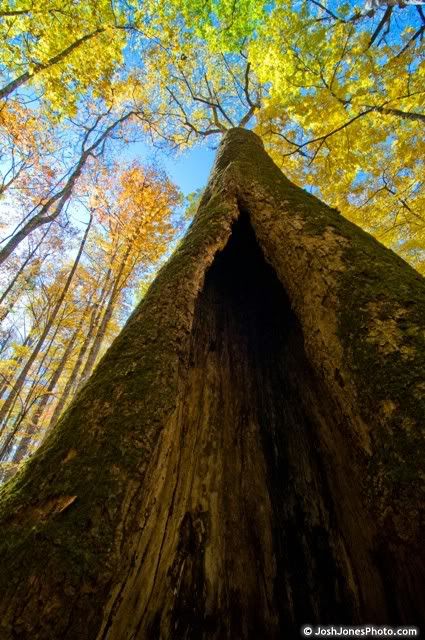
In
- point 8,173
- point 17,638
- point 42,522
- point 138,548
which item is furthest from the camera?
point 8,173

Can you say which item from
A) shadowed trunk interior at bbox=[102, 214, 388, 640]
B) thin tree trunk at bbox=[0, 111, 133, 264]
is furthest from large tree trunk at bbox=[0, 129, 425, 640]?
Result: thin tree trunk at bbox=[0, 111, 133, 264]

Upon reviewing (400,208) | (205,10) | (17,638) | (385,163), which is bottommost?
(17,638)

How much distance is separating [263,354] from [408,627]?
1.72 m

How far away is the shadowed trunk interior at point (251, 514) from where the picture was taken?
1418 millimetres

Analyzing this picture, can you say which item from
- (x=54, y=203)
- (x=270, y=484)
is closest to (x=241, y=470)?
(x=270, y=484)

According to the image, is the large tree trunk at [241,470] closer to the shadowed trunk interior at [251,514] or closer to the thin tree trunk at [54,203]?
the shadowed trunk interior at [251,514]

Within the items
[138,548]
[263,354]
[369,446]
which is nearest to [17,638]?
[138,548]

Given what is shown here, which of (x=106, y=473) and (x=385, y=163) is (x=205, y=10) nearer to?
(x=385, y=163)

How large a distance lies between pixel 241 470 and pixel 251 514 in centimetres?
24

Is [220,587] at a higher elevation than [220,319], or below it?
below

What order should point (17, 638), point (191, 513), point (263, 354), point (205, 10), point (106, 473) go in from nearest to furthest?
point (17, 638) < point (106, 473) < point (191, 513) < point (263, 354) < point (205, 10)

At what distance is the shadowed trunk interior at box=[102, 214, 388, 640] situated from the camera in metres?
1.42

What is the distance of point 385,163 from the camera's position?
280 inches

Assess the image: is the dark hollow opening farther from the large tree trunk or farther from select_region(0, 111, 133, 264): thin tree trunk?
select_region(0, 111, 133, 264): thin tree trunk
